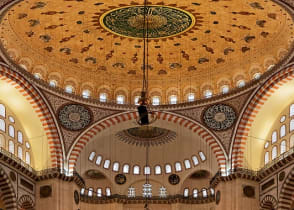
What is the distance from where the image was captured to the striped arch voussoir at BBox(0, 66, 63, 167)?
30938 mm

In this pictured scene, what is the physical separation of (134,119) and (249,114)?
552 cm

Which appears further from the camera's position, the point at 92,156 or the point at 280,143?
the point at 92,156

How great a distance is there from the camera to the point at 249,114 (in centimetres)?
3231

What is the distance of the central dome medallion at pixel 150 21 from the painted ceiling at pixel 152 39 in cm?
4

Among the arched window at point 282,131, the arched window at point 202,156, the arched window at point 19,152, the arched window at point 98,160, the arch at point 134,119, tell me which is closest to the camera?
the arched window at point 282,131

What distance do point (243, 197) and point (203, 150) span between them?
17.4ft

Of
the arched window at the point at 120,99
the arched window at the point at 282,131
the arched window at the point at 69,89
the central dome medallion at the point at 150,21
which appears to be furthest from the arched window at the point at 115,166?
the arched window at the point at 282,131

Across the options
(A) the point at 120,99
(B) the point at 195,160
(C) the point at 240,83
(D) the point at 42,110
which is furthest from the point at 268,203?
(D) the point at 42,110

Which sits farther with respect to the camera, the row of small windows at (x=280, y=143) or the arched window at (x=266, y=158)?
the arched window at (x=266, y=158)

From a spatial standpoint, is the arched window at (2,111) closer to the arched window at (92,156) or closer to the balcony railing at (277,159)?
the arched window at (92,156)

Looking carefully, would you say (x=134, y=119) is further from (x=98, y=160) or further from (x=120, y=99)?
(x=98, y=160)

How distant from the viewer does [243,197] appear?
3195 centimetres

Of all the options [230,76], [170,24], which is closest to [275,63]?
[230,76]

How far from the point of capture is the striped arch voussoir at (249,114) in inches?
1226
